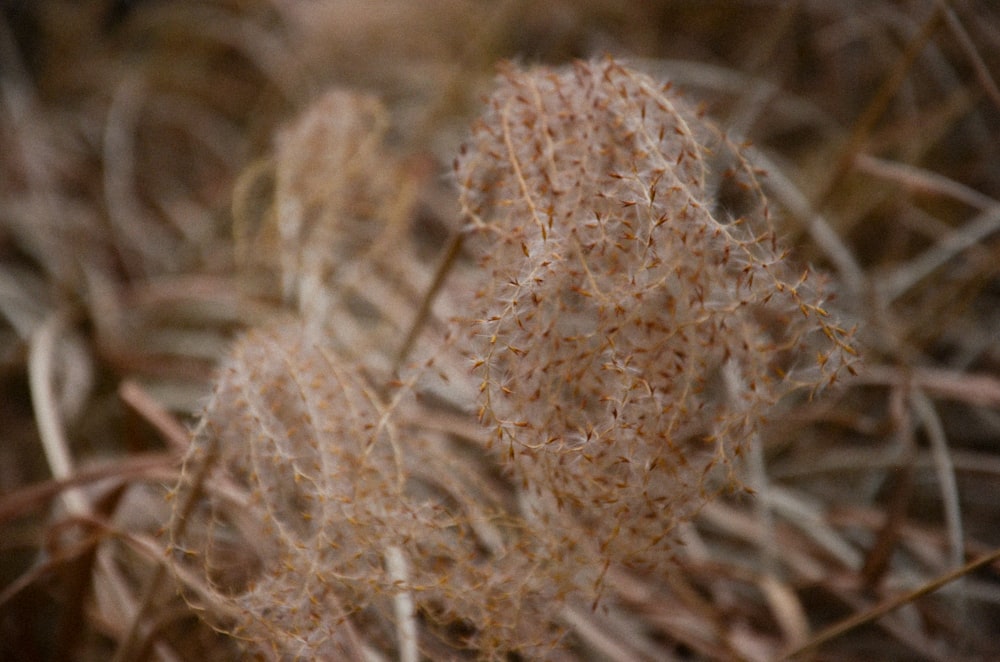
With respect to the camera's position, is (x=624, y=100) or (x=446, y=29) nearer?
(x=624, y=100)

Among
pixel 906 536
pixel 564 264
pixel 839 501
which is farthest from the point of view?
pixel 839 501

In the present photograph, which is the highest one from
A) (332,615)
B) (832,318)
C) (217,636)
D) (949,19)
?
(949,19)

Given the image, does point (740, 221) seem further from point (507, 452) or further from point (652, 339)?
point (507, 452)

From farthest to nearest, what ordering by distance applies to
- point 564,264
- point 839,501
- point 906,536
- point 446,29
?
point 446,29
point 839,501
point 906,536
point 564,264

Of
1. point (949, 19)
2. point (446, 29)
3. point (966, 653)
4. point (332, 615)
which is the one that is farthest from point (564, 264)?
point (446, 29)
